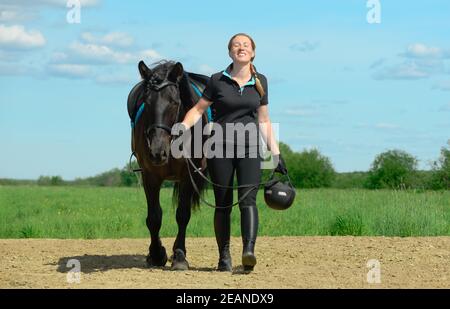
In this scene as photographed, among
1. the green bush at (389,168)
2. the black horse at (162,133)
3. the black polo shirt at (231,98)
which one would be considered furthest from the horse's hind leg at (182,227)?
the green bush at (389,168)

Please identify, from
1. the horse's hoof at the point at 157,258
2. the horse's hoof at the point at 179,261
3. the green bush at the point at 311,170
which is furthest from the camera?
the green bush at the point at 311,170

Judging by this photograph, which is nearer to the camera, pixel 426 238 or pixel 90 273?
pixel 90 273

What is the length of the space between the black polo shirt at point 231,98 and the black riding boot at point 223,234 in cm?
82

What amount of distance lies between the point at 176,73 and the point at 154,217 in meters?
1.82

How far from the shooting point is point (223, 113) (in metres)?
8.09

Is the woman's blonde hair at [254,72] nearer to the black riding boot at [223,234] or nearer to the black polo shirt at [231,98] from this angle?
the black polo shirt at [231,98]

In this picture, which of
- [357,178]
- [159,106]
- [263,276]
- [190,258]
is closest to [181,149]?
[159,106]

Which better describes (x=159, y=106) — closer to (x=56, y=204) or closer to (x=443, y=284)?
(x=443, y=284)

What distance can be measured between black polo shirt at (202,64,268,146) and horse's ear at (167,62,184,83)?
40 centimetres

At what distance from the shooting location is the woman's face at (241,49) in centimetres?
789

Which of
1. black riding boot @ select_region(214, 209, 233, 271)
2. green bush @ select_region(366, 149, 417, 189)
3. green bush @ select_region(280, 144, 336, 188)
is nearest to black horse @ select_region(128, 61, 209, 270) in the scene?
black riding boot @ select_region(214, 209, 233, 271)

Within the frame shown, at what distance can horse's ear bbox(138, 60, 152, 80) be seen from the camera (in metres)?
8.30
